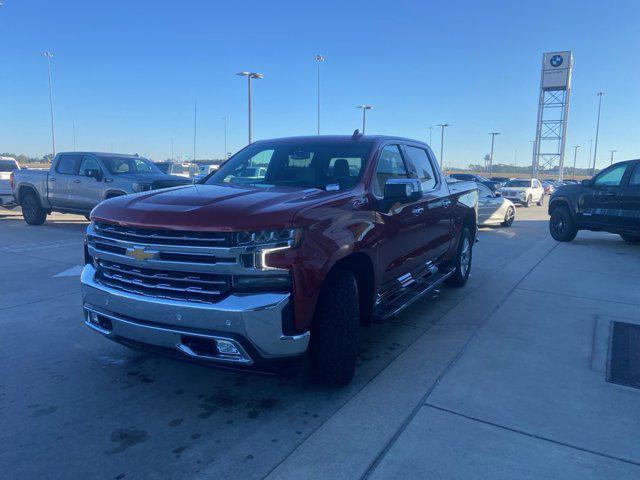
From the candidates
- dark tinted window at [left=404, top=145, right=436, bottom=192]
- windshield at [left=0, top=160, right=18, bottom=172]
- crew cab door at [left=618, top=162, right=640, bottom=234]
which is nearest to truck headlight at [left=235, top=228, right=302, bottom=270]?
dark tinted window at [left=404, top=145, right=436, bottom=192]

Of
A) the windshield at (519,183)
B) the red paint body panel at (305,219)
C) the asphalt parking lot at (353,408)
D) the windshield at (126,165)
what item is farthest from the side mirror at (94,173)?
the windshield at (519,183)

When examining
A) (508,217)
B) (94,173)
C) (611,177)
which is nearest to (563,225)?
(611,177)

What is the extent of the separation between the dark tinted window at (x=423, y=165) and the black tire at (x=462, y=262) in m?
1.24

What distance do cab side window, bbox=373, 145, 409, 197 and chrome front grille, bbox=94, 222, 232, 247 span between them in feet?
5.13

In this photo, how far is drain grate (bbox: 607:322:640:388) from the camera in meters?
3.78

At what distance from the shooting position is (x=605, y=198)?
1040 centimetres

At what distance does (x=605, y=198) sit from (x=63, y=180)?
1270cm

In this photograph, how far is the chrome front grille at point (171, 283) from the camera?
2.91 metres

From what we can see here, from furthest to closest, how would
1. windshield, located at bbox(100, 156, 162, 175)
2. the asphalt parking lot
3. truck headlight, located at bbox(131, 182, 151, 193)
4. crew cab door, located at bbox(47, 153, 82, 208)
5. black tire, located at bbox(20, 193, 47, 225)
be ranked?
1. black tire, located at bbox(20, 193, 47, 225)
2. crew cab door, located at bbox(47, 153, 82, 208)
3. windshield, located at bbox(100, 156, 162, 175)
4. truck headlight, located at bbox(131, 182, 151, 193)
5. the asphalt parking lot

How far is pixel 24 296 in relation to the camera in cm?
578

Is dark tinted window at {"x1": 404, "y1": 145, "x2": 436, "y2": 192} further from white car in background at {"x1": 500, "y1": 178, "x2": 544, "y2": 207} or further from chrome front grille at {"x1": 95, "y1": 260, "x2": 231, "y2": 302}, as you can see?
white car in background at {"x1": 500, "y1": 178, "x2": 544, "y2": 207}

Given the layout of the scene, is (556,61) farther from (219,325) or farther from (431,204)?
(219,325)

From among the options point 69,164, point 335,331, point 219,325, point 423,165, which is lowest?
point 335,331

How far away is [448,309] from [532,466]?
3.02 metres
